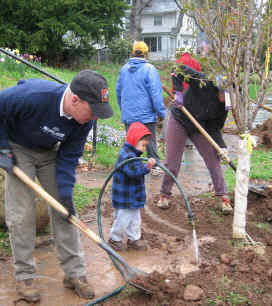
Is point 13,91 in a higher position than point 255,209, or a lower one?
higher

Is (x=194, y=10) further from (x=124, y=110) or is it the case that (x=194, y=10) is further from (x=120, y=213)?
(x=124, y=110)

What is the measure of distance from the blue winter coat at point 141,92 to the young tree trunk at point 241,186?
2325mm

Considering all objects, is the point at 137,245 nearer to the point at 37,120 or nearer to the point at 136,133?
the point at 136,133

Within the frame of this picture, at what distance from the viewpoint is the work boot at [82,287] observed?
3.08m

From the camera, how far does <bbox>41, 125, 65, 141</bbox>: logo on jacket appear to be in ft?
9.45

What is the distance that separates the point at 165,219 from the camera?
15.6 feet

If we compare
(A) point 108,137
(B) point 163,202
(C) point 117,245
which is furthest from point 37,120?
(A) point 108,137

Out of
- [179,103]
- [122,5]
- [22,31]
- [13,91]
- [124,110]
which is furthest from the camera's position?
[122,5]

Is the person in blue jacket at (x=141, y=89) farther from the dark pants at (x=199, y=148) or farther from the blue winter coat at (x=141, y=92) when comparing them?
the dark pants at (x=199, y=148)

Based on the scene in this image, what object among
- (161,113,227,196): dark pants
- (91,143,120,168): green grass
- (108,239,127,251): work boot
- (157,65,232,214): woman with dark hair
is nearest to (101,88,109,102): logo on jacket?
(108,239,127,251): work boot

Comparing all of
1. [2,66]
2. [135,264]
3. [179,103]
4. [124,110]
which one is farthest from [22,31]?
[135,264]

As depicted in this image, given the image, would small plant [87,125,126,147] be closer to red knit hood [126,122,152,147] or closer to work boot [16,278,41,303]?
red knit hood [126,122,152,147]

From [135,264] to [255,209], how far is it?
6.37 ft

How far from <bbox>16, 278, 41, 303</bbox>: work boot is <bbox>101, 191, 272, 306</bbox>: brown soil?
0.53m
